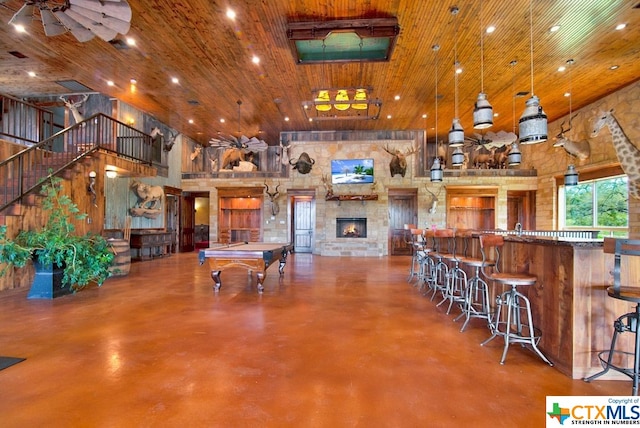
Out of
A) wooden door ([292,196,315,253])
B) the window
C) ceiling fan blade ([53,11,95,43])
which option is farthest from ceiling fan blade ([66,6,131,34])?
the window

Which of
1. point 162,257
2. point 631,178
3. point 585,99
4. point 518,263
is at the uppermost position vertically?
point 585,99

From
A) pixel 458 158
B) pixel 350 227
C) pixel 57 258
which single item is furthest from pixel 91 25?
pixel 350 227

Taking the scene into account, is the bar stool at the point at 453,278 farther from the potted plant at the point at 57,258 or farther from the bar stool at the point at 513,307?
the potted plant at the point at 57,258

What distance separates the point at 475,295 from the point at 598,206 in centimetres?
729

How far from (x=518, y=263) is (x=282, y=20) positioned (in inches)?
192

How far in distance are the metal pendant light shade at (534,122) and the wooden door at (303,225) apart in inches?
368

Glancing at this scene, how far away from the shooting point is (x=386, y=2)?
15.4 feet

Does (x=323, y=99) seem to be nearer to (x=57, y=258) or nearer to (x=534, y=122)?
(x=534, y=122)

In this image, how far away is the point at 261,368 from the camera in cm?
260

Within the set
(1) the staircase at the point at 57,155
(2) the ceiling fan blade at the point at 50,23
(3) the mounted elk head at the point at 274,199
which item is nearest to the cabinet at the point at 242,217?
(3) the mounted elk head at the point at 274,199

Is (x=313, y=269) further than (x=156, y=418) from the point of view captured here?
Yes

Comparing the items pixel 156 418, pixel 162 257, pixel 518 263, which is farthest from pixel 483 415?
pixel 162 257

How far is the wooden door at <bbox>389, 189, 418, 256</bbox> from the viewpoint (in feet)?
38.9

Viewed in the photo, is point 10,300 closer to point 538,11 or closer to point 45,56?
point 45,56
